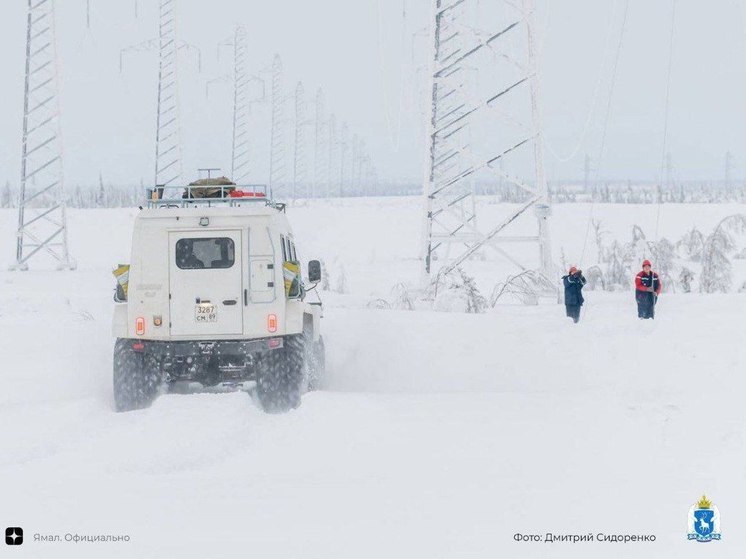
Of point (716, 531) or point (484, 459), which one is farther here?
point (484, 459)

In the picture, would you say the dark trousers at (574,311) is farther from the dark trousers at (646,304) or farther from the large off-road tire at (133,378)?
the large off-road tire at (133,378)

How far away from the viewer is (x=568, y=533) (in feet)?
22.5

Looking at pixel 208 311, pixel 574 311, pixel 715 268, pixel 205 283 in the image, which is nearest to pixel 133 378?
pixel 208 311

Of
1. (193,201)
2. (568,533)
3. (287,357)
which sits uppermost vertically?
(193,201)

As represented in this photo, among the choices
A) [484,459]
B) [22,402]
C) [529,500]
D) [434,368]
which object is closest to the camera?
[529,500]

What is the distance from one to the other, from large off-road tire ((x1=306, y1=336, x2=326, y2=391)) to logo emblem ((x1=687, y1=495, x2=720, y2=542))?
596cm

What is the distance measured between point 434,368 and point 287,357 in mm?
4113

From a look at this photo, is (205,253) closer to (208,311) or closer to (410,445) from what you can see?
(208,311)

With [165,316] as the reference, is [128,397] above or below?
below

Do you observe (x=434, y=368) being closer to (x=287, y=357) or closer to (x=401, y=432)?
(x=287, y=357)

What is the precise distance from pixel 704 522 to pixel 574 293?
10902mm

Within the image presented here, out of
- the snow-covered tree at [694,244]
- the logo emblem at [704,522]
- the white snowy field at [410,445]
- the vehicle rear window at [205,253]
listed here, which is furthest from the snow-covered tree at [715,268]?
the logo emblem at [704,522]

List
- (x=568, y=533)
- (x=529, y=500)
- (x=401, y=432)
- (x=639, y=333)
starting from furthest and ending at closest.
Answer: (x=639, y=333) → (x=401, y=432) → (x=529, y=500) → (x=568, y=533)

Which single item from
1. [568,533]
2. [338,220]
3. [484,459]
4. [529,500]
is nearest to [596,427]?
[484,459]
